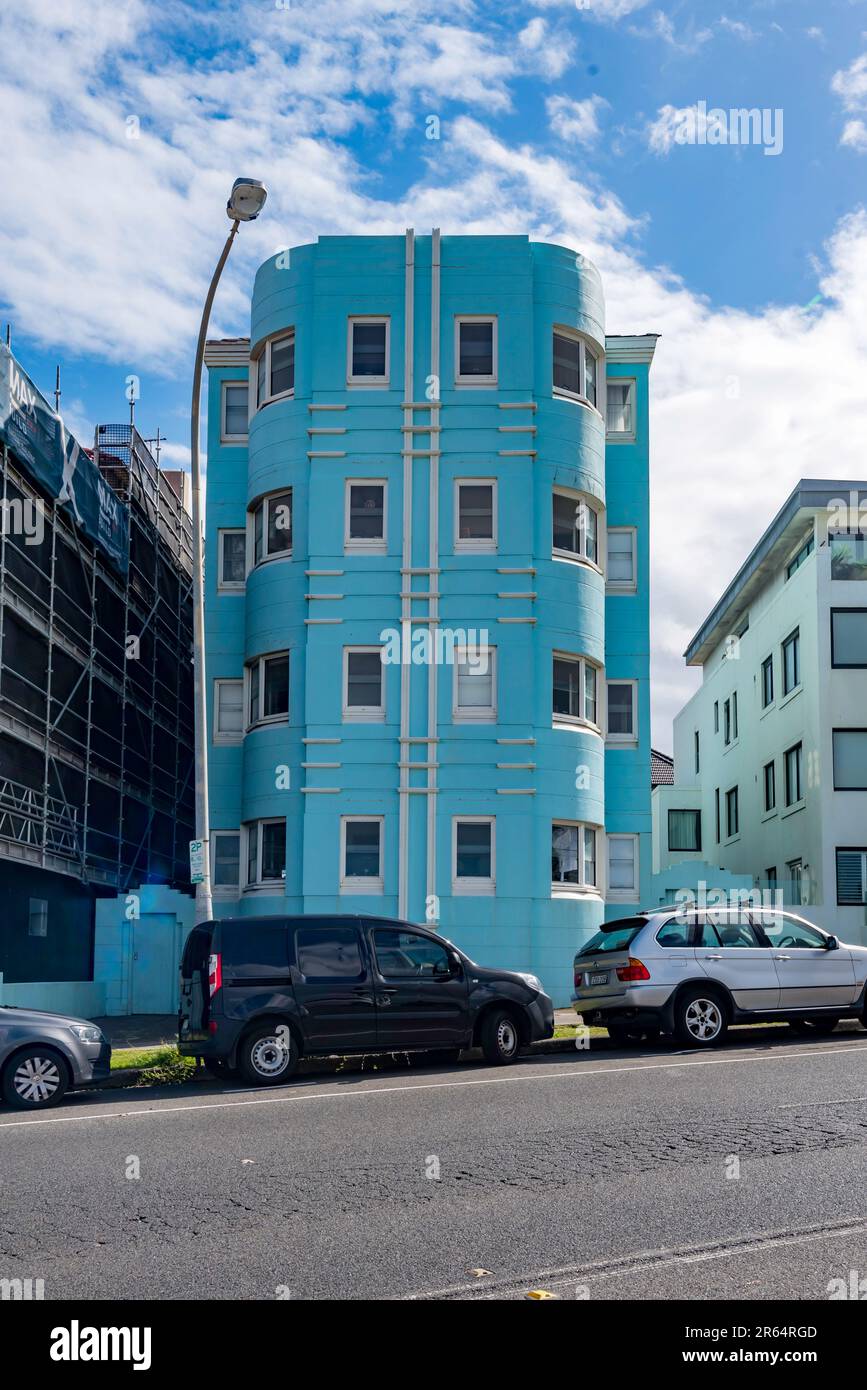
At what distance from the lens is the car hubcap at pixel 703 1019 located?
17188mm

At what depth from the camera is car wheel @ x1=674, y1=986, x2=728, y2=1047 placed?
17156 millimetres

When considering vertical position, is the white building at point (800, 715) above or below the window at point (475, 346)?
below

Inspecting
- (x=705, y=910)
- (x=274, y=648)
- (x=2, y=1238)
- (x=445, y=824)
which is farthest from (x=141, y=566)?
(x=2, y=1238)

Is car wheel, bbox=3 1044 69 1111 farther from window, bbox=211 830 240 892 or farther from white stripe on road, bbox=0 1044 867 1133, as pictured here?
window, bbox=211 830 240 892

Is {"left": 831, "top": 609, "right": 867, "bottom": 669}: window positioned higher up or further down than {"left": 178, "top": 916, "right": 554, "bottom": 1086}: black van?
higher up

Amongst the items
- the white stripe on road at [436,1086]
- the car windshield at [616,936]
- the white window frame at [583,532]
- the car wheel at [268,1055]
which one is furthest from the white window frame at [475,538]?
the car wheel at [268,1055]

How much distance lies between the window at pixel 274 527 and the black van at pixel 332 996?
1225cm

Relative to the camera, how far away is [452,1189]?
8.90m

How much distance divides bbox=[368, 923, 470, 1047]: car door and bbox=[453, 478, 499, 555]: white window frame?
11448mm

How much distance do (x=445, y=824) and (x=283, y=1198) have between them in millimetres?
16583

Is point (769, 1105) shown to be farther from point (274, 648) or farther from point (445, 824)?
point (274, 648)

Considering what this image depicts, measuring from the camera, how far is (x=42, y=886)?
89.7 ft

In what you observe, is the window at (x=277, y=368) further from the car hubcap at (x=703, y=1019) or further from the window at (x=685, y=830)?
the window at (x=685, y=830)

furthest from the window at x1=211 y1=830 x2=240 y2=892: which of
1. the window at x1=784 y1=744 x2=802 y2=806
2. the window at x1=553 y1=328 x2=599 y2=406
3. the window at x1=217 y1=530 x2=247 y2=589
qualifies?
the window at x1=784 y1=744 x2=802 y2=806
